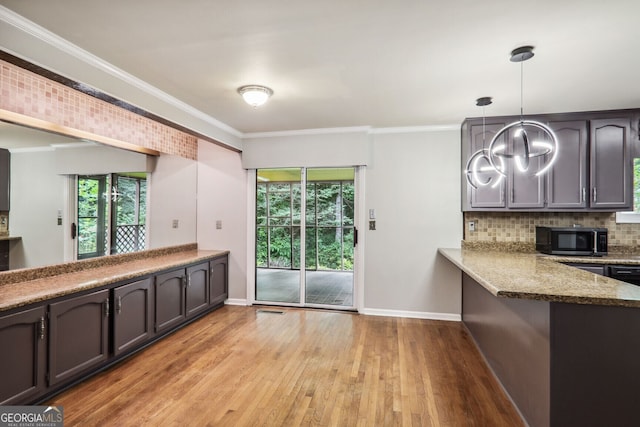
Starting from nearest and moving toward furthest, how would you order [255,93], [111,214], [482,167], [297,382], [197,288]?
[297,382] < [255,93] < [482,167] < [111,214] < [197,288]

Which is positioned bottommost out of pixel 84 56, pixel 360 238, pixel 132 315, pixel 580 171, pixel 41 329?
pixel 132 315

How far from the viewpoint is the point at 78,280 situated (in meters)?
2.63

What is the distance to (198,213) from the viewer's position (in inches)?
187

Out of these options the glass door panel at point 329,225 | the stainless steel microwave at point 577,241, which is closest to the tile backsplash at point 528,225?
the stainless steel microwave at point 577,241

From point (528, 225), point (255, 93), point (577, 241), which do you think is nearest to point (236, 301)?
point (255, 93)

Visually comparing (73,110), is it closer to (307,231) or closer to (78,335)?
(78,335)

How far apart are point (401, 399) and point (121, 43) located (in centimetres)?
306

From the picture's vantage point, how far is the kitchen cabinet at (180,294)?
10.9 feet

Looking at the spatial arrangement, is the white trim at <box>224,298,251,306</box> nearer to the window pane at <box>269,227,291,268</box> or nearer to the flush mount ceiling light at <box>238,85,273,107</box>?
the window pane at <box>269,227,291,268</box>

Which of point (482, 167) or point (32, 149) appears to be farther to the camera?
point (482, 167)

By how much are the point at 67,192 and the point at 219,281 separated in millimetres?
2066

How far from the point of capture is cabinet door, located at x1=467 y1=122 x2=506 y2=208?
3.62 meters

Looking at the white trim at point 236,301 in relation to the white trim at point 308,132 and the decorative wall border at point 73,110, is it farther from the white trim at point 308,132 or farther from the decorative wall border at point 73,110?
the white trim at point 308,132

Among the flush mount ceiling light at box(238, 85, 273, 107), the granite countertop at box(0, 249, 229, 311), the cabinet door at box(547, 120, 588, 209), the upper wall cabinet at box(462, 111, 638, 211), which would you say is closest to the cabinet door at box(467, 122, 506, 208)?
the upper wall cabinet at box(462, 111, 638, 211)
